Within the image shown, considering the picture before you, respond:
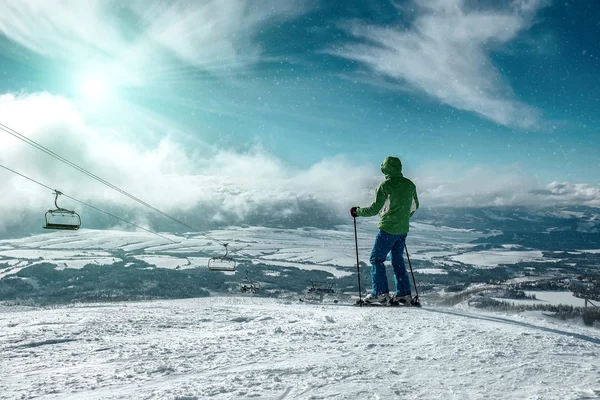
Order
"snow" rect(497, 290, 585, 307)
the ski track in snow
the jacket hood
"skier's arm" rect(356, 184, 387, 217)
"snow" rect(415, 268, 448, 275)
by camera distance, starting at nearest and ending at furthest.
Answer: the ski track in snow < "skier's arm" rect(356, 184, 387, 217) < the jacket hood < "snow" rect(497, 290, 585, 307) < "snow" rect(415, 268, 448, 275)

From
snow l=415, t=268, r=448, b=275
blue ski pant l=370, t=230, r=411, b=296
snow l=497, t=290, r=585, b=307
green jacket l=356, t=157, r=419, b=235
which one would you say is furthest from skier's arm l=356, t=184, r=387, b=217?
snow l=415, t=268, r=448, b=275

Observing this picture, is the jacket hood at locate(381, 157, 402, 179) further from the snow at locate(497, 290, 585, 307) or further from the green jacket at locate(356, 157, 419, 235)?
the snow at locate(497, 290, 585, 307)

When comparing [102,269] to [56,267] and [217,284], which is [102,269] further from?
[217,284]

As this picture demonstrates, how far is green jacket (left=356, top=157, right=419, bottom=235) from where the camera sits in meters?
8.13

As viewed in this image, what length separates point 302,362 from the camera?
3.44 meters

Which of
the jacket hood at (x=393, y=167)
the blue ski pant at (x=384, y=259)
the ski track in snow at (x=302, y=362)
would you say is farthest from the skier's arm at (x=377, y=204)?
the ski track in snow at (x=302, y=362)

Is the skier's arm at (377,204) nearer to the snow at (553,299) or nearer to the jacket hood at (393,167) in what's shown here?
the jacket hood at (393,167)

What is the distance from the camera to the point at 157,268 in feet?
525

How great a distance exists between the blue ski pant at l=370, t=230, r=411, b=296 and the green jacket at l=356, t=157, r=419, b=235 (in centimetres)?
20

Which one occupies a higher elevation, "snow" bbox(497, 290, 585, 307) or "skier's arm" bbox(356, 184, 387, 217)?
"skier's arm" bbox(356, 184, 387, 217)

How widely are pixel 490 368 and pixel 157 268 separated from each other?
171273 millimetres

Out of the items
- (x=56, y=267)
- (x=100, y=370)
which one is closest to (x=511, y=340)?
(x=100, y=370)

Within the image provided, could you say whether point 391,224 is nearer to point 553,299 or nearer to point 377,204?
point 377,204

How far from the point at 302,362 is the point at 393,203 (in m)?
5.35
